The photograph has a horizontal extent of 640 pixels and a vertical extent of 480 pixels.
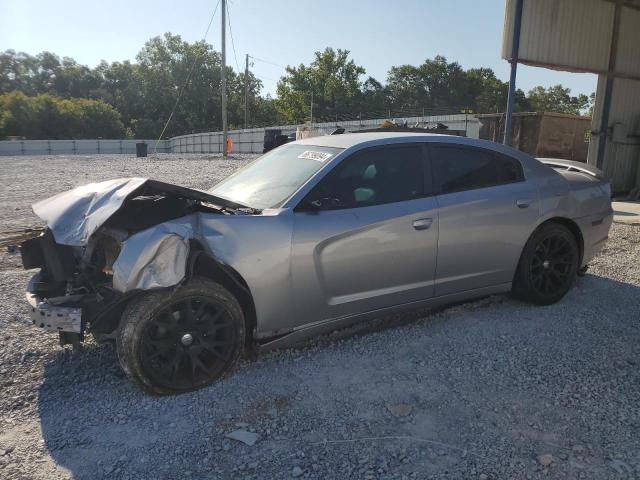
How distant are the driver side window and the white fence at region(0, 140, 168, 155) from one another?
144 feet

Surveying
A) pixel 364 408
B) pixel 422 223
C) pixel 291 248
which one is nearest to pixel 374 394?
pixel 364 408

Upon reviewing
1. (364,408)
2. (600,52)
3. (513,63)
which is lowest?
(364,408)

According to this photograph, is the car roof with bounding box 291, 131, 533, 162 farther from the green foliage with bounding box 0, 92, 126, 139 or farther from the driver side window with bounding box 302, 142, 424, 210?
the green foliage with bounding box 0, 92, 126, 139

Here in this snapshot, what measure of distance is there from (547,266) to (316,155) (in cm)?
236

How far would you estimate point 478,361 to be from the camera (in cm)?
357

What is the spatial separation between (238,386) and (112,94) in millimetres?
78091

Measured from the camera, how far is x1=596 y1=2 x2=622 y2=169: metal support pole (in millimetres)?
11883

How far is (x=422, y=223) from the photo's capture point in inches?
150

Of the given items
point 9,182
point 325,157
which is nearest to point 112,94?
point 9,182

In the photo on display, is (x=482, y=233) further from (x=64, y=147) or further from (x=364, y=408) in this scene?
(x=64, y=147)

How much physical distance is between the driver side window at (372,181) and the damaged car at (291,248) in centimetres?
1

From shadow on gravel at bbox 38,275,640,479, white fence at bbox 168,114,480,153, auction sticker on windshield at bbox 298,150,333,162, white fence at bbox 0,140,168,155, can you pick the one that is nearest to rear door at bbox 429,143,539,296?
shadow on gravel at bbox 38,275,640,479

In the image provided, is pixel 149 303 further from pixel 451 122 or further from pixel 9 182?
pixel 451 122

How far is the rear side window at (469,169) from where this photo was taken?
13.4 feet
